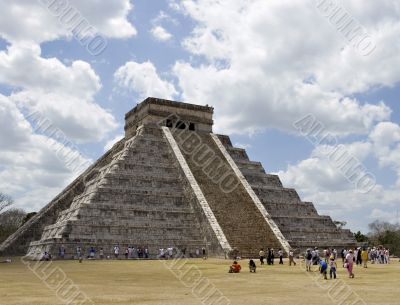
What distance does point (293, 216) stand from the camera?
113 ft

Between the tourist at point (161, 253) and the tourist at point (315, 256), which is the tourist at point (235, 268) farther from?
the tourist at point (161, 253)

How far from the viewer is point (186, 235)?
97.5 feet

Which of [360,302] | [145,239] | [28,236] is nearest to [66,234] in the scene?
[145,239]

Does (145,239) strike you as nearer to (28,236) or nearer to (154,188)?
(154,188)

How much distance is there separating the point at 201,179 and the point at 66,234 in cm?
1068

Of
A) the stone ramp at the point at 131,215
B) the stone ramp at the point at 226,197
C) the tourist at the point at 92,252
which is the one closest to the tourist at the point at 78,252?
the stone ramp at the point at 131,215

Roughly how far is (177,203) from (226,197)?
3.42 metres

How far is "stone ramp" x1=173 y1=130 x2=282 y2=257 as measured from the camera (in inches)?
1142

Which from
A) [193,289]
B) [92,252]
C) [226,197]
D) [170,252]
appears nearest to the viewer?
[193,289]

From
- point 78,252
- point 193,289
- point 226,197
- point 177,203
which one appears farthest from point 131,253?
point 193,289

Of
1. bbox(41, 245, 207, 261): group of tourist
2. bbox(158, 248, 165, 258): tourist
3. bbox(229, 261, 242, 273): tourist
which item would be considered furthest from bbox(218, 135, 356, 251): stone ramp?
bbox(229, 261, 242, 273): tourist

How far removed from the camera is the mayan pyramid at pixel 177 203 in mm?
28344

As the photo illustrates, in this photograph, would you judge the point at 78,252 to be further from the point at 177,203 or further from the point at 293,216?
the point at 293,216

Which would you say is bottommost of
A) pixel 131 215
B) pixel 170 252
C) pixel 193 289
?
pixel 193 289
